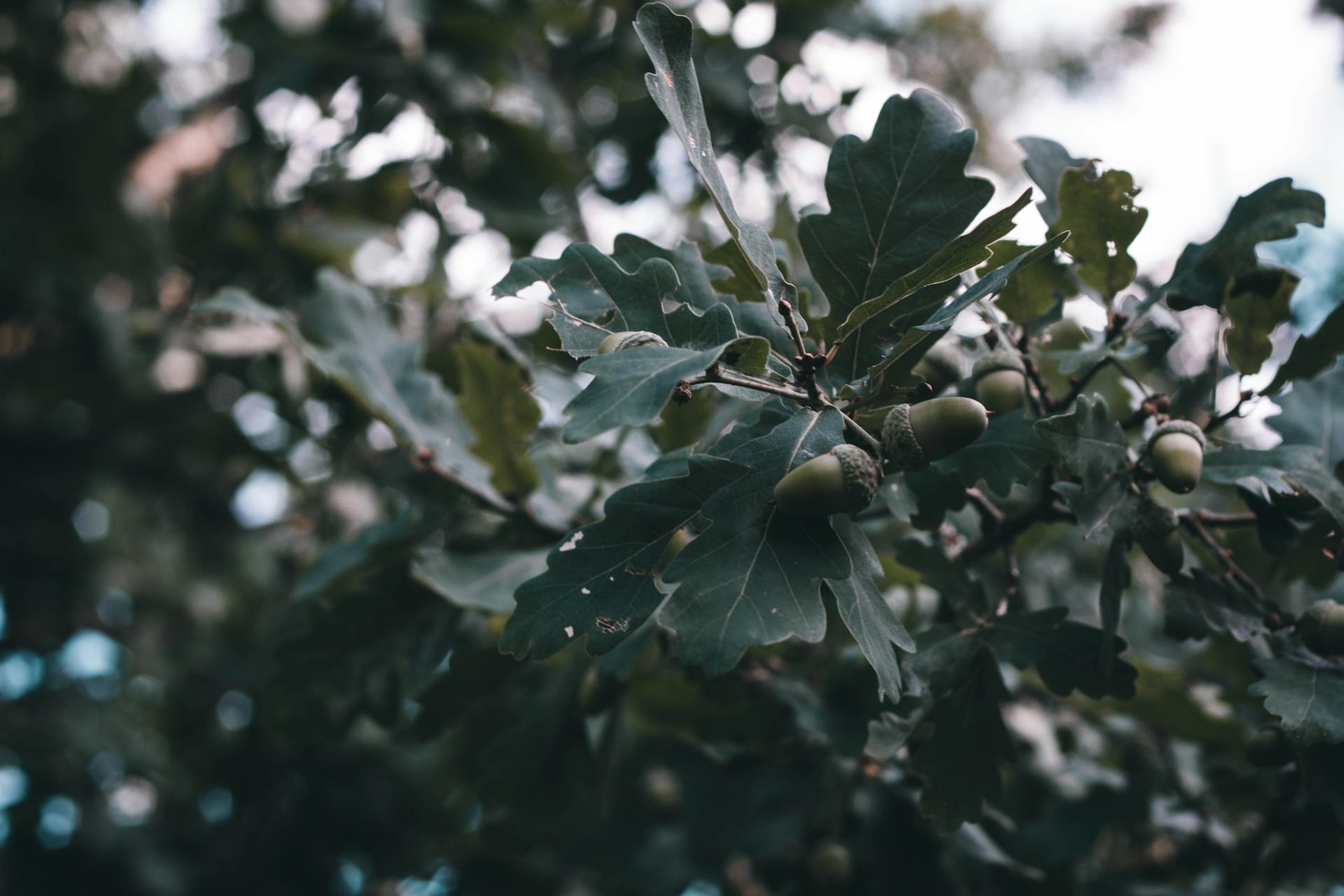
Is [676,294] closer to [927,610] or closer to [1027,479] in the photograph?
[1027,479]

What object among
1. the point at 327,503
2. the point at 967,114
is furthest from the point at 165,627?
the point at 967,114

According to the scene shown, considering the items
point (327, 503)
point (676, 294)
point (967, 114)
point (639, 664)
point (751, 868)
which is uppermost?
point (676, 294)

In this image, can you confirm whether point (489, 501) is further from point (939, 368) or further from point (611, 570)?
point (939, 368)

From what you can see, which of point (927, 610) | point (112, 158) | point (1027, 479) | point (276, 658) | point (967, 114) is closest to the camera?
point (1027, 479)

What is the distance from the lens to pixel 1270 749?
1.19 meters

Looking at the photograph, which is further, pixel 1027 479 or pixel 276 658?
pixel 276 658

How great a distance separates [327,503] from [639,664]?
1606 millimetres

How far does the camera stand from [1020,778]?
6.29 feet

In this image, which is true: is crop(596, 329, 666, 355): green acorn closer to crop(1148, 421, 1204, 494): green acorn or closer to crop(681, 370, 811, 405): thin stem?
crop(681, 370, 811, 405): thin stem

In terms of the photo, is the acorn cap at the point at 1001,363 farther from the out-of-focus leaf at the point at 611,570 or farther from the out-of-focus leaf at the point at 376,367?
A: the out-of-focus leaf at the point at 376,367

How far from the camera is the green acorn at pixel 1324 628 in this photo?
3.65 feet

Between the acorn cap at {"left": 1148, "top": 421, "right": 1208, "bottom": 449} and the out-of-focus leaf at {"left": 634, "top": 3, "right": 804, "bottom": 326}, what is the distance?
16.8 inches

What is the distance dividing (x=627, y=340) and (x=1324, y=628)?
88cm

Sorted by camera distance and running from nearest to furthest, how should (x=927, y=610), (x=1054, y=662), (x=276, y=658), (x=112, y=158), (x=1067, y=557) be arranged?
(x=1054, y=662) → (x=276, y=658) → (x=927, y=610) → (x=1067, y=557) → (x=112, y=158)
